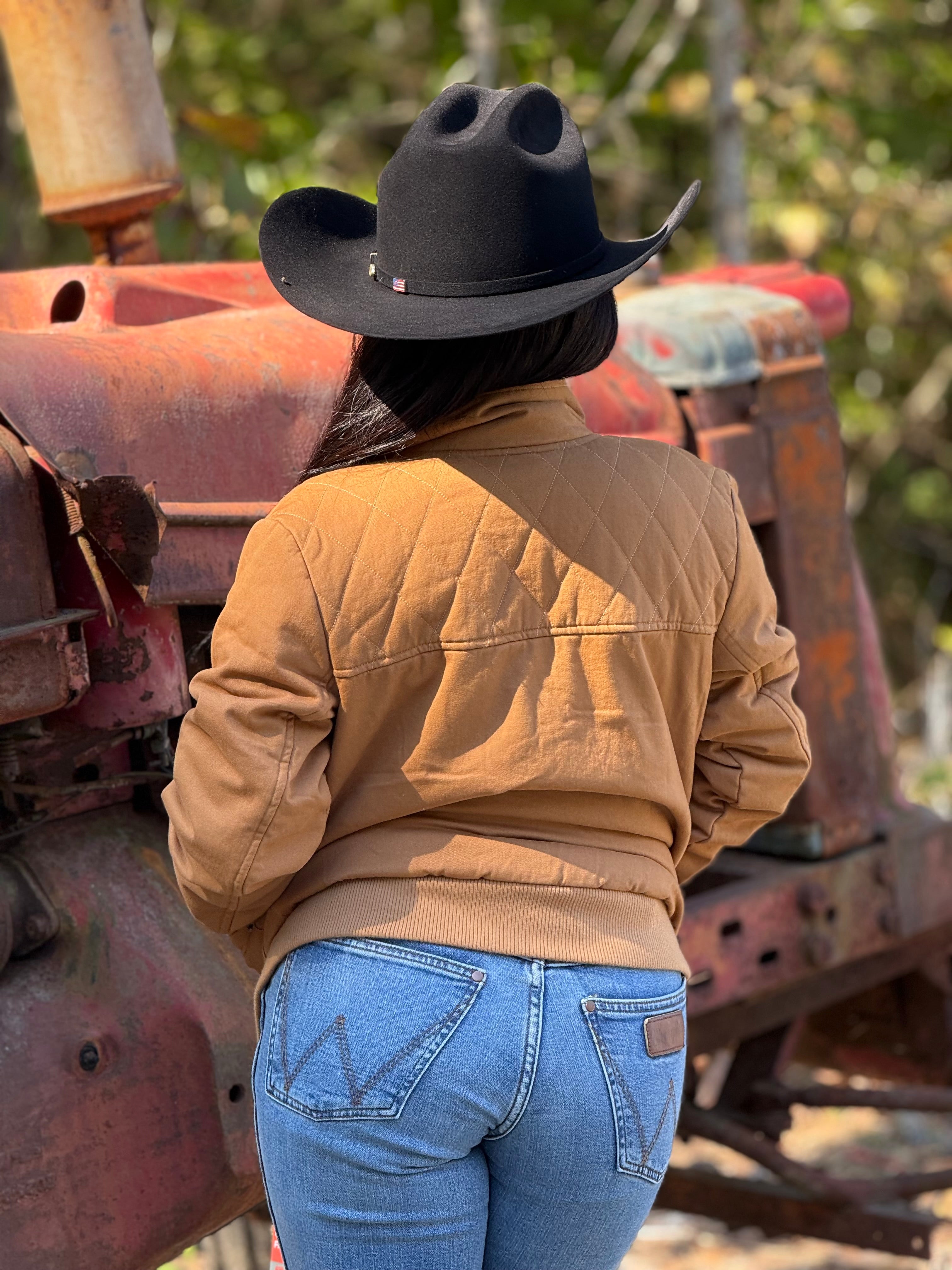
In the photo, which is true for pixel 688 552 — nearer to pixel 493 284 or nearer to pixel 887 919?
pixel 493 284

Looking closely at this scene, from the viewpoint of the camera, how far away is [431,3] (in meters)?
8.46

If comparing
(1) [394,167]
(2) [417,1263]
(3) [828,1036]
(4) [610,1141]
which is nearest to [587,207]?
(1) [394,167]

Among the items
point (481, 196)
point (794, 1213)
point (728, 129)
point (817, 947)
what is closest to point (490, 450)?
point (481, 196)

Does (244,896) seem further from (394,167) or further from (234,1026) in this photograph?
(394,167)

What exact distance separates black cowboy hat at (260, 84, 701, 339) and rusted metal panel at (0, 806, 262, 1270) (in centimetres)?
83

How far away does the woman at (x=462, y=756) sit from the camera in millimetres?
1379

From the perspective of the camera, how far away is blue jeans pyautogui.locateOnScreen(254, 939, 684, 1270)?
Answer: 1.36 metres

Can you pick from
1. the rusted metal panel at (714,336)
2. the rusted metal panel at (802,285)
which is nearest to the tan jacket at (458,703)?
the rusted metal panel at (714,336)

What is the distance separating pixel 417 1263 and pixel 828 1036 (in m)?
2.36

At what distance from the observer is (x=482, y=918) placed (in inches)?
55.6

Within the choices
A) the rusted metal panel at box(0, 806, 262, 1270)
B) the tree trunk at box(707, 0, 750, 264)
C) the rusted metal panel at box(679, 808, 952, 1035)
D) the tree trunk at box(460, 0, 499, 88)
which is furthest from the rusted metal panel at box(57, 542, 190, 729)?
the tree trunk at box(460, 0, 499, 88)

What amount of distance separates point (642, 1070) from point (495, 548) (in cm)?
50

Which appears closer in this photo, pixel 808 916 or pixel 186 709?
pixel 186 709

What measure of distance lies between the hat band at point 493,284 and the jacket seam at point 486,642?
317 mm
